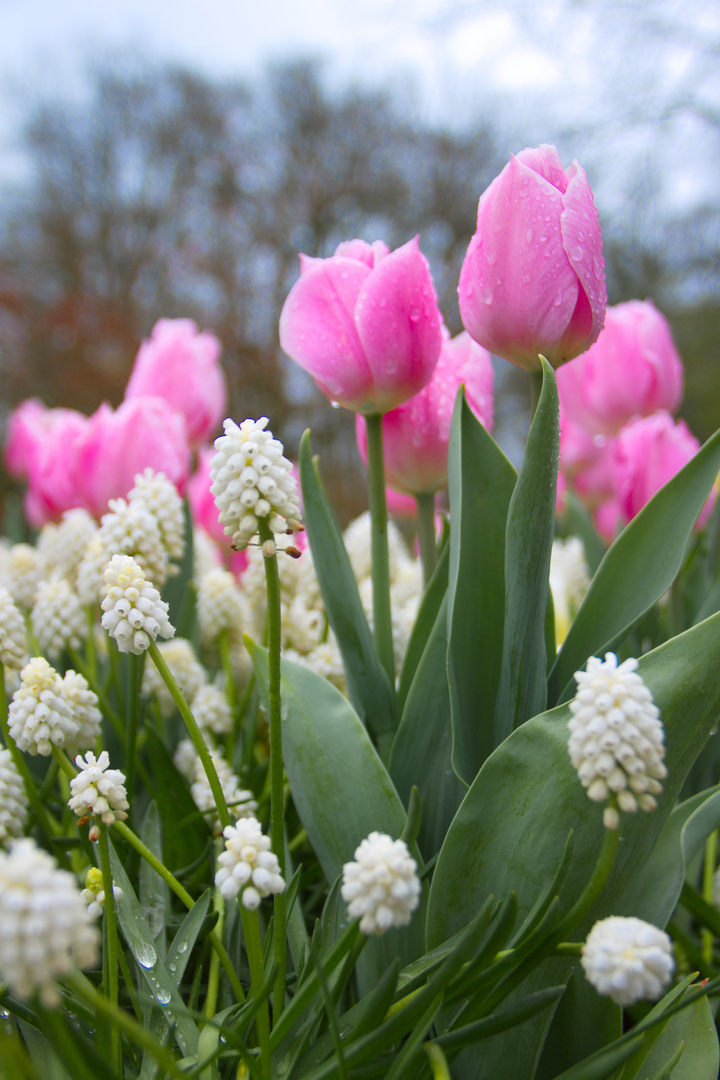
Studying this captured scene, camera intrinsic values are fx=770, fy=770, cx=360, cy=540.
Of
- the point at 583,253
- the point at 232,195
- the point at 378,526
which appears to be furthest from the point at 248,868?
the point at 232,195

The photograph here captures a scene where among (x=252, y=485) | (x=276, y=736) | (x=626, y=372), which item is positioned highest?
(x=626, y=372)

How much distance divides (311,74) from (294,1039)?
7.81m

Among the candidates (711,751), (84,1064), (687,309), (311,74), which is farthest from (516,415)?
(84,1064)

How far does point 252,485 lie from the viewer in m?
0.37

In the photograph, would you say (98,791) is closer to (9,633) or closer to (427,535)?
(9,633)

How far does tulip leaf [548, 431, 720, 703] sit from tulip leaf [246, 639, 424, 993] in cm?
14

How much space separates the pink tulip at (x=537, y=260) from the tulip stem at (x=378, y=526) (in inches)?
4.4

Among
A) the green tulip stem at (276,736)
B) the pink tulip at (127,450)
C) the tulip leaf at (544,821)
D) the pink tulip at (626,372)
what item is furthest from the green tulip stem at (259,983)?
the pink tulip at (626,372)

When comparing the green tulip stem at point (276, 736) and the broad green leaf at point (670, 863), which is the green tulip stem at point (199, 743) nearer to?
the green tulip stem at point (276, 736)

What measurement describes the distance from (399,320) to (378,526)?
14cm

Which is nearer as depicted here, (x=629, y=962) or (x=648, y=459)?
(x=629, y=962)

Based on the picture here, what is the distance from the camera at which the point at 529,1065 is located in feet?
1.48

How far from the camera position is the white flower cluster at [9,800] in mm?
471

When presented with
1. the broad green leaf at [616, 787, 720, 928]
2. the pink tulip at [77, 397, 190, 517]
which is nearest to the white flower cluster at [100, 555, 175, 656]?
the broad green leaf at [616, 787, 720, 928]
